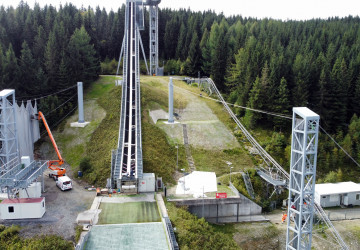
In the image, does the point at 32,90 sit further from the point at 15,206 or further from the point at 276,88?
the point at 276,88

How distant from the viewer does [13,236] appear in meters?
22.7

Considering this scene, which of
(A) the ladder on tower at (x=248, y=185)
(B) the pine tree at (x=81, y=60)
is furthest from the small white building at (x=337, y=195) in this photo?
(B) the pine tree at (x=81, y=60)

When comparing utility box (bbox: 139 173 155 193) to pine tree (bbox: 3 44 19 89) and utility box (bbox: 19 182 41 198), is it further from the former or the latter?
pine tree (bbox: 3 44 19 89)

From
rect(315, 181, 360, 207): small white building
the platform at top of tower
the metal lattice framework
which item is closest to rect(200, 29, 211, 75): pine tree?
the platform at top of tower

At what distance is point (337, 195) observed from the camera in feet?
116

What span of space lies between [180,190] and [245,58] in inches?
1004

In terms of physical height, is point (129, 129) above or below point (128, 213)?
above

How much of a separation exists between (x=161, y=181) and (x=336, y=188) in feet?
54.9

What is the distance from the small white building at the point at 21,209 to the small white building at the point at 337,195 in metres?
24.0

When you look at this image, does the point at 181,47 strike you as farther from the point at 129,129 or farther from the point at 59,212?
the point at 59,212

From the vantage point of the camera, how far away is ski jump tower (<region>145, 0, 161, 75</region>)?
64438 mm

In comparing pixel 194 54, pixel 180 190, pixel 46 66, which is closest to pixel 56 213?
pixel 180 190

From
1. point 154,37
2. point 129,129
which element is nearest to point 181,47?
point 154,37

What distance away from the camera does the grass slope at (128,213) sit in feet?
85.6
